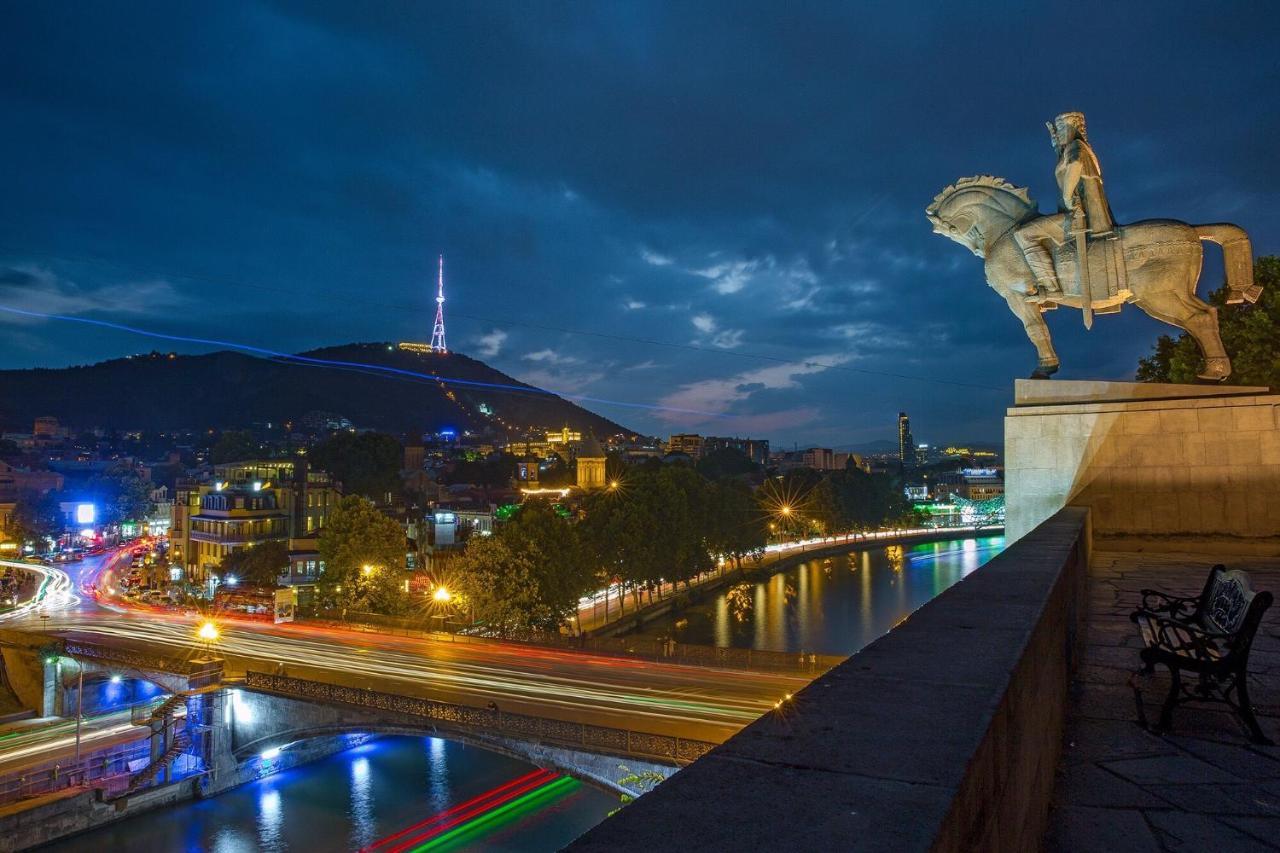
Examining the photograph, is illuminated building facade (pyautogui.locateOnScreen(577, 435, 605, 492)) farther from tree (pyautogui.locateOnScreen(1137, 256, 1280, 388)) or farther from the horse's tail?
the horse's tail

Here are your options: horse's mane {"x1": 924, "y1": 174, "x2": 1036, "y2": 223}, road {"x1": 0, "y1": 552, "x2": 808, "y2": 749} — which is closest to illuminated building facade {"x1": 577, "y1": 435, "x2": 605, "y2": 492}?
road {"x1": 0, "y1": 552, "x2": 808, "y2": 749}

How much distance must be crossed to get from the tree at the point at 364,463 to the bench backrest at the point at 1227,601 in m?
84.0

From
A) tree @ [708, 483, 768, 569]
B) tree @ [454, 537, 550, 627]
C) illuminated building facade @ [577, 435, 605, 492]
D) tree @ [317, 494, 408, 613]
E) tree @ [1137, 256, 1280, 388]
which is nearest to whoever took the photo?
tree @ [1137, 256, 1280, 388]

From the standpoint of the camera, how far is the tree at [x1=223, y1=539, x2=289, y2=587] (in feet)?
151

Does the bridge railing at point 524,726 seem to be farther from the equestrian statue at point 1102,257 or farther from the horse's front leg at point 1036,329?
the equestrian statue at point 1102,257

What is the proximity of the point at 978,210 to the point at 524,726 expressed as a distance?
16564mm

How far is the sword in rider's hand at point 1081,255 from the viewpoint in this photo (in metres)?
9.52

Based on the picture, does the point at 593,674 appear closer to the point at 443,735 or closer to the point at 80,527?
the point at 443,735

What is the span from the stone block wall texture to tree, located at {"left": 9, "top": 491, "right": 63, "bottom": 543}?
80840 millimetres

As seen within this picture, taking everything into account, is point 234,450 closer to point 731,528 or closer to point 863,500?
point 863,500

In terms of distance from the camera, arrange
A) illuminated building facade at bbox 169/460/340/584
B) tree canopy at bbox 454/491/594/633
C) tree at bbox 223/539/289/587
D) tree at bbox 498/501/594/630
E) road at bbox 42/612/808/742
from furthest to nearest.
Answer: illuminated building facade at bbox 169/460/340/584 → tree at bbox 223/539/289/587 → tree at bbox 498/501/594/630 → tree canopy at bbox 454/491/594/633 → road at bbox 42/612/808/742

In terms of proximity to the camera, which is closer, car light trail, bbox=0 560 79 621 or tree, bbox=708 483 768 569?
car light trail, bbox=0 560 79 621

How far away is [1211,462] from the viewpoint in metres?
9.16

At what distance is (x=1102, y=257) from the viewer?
9.59m
